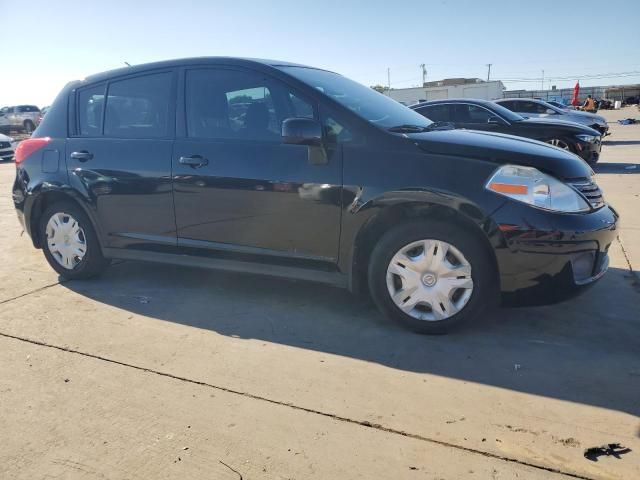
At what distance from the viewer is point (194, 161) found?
3846 mm

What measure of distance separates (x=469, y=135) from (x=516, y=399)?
72.6 inches

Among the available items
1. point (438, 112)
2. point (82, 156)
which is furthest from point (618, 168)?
point (82, 156)

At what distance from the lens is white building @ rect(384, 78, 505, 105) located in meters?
47.0

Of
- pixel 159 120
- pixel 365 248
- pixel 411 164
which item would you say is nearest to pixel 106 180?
pixel 159 120

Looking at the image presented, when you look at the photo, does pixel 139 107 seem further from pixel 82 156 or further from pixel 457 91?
pixel 457 91

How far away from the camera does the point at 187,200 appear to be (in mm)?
3912

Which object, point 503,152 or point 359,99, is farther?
point 359,99

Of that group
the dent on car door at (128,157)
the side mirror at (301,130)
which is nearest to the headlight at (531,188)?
the side mirror at (301,130)

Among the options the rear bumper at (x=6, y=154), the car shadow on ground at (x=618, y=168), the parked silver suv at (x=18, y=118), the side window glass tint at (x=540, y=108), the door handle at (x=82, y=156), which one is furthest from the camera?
the parked silver suv at (x=18, y=118)

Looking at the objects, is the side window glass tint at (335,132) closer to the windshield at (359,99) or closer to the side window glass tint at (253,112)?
the windshield at (359,99)

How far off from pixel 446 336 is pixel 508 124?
304 inches

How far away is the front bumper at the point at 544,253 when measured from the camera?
9.91ft

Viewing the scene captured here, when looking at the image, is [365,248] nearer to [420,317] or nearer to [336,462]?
[420,317]

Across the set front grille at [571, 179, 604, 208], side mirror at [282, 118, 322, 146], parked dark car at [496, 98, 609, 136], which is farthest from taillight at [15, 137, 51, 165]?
parked dark car at [496, 98, 609, 136]
